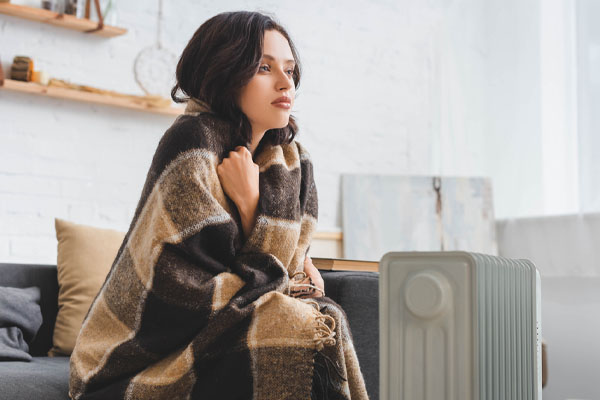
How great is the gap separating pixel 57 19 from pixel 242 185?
1821 millimetres

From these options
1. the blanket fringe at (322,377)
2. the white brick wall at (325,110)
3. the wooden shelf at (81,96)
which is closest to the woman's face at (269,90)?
the blanket fringe at (322,377)

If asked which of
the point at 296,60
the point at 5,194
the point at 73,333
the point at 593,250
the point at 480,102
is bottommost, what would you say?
the point at 73,333

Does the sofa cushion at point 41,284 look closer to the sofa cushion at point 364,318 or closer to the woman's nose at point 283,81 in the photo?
the sofa cushion at point 364,318

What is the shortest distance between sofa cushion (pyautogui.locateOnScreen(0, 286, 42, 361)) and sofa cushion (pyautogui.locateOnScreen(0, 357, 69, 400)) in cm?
14

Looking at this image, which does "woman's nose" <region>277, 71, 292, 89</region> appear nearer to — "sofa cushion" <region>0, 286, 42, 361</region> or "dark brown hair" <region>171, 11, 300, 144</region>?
"dark brown hair" <region>171, 11, 300, 144</region>

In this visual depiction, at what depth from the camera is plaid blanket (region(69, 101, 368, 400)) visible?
4.18 feet

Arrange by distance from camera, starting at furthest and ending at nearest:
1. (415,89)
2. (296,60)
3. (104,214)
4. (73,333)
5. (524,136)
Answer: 1. (415,89)
2. (524,136)
3. (104,214)
4. (73,333)
5. (296,60)

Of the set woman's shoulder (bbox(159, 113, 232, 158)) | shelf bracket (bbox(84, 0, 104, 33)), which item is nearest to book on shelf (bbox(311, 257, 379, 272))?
woman's shoulder (bbox(159, 113, 232, 158))

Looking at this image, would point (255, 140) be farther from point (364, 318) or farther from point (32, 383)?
point (32, 383)

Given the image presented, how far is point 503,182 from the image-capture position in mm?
3438

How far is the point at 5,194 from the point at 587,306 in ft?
8.02

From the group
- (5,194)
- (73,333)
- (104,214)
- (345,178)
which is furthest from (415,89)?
(73,333)

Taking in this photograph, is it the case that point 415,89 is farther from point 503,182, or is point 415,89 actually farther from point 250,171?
point 250,171

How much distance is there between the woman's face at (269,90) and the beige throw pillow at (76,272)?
848 millimetres
